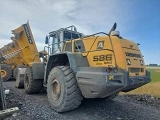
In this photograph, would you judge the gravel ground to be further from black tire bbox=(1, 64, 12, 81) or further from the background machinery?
black tire bbox=(1, 64, 12, 81)

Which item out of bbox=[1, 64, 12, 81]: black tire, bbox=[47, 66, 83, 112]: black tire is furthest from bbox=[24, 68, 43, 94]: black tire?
bbox=[1, 64, 12, 81]: black tire

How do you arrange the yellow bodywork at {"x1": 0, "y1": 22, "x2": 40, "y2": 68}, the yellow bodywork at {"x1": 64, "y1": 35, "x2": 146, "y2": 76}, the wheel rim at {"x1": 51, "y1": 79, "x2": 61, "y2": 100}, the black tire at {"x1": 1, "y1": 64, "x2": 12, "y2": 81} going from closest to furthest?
the yellow bodywork at {"x1": 64, "y1": 35, "x2": 146, "y2": 76} → the wheel rim at {"x1": 51, "y1": 79, "x2": 61, "y2": 100} → the yellow bodywork at {"x1": 0, "y1": 22, "x2": 40, "y2": 68} → the black tire at {"x1": 1, "y1": 64, "x2": 12, "y2": 81}

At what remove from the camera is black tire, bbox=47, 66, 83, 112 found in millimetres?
4909

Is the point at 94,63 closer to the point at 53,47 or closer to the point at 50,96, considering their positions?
the point at 50,96

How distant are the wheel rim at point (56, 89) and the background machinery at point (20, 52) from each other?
18.4 feet

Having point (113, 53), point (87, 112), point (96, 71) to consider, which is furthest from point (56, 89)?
point (113, 53)

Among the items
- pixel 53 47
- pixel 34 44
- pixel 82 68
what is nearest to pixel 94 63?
pixel 82 68

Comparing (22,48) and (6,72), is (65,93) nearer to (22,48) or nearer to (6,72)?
(22,48)

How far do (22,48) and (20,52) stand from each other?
11.5 inches

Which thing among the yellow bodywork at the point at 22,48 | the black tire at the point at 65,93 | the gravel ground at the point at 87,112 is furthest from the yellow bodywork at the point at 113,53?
the yellow bodywork at the point at 22,48

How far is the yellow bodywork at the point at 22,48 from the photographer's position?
11203 millimetres

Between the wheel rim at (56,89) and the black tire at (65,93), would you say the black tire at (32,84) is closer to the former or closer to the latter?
the wheel rim at (56,89)

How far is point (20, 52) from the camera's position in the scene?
11727mm

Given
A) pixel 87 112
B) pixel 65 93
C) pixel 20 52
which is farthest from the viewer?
pixel 20 52
